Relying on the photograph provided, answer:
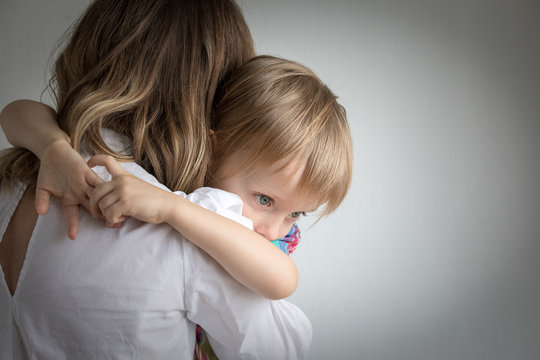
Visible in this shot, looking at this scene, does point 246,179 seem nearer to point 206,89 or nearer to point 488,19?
point 206,89

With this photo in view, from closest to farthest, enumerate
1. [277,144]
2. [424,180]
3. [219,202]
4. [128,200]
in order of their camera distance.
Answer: [128,200] < [219,202] < [277,144] < [424,180]

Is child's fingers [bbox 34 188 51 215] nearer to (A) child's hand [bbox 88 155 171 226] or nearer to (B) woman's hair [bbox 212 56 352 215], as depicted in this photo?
(A) child's hand [bbox 88 155 171 226]

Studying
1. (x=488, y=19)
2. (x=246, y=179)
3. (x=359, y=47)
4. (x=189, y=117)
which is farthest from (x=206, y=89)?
(x=488, y=19)

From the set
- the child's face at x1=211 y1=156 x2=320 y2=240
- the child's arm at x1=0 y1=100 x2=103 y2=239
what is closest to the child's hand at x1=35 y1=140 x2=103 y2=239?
the child's arm at x1=0 y1=100 x2=103 y2=239

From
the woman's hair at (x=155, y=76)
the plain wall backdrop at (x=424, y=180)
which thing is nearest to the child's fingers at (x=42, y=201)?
the woman's hair at (x=155, y=76)

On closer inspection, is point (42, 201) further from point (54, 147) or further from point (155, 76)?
point (155, 76)

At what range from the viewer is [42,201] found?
2.23 ft

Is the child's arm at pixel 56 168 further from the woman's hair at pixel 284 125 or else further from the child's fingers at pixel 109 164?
the woman's hair at pixel 284 125

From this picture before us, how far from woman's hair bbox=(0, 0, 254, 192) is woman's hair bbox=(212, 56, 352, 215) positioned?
0.18ft

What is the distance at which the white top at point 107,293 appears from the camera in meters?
0.66

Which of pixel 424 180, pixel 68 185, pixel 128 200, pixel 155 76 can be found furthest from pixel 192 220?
pixel 424 180

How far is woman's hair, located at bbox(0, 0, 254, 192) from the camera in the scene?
0.91 m

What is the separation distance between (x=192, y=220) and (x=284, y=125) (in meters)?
0.37

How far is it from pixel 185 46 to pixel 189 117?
167 millimetres
